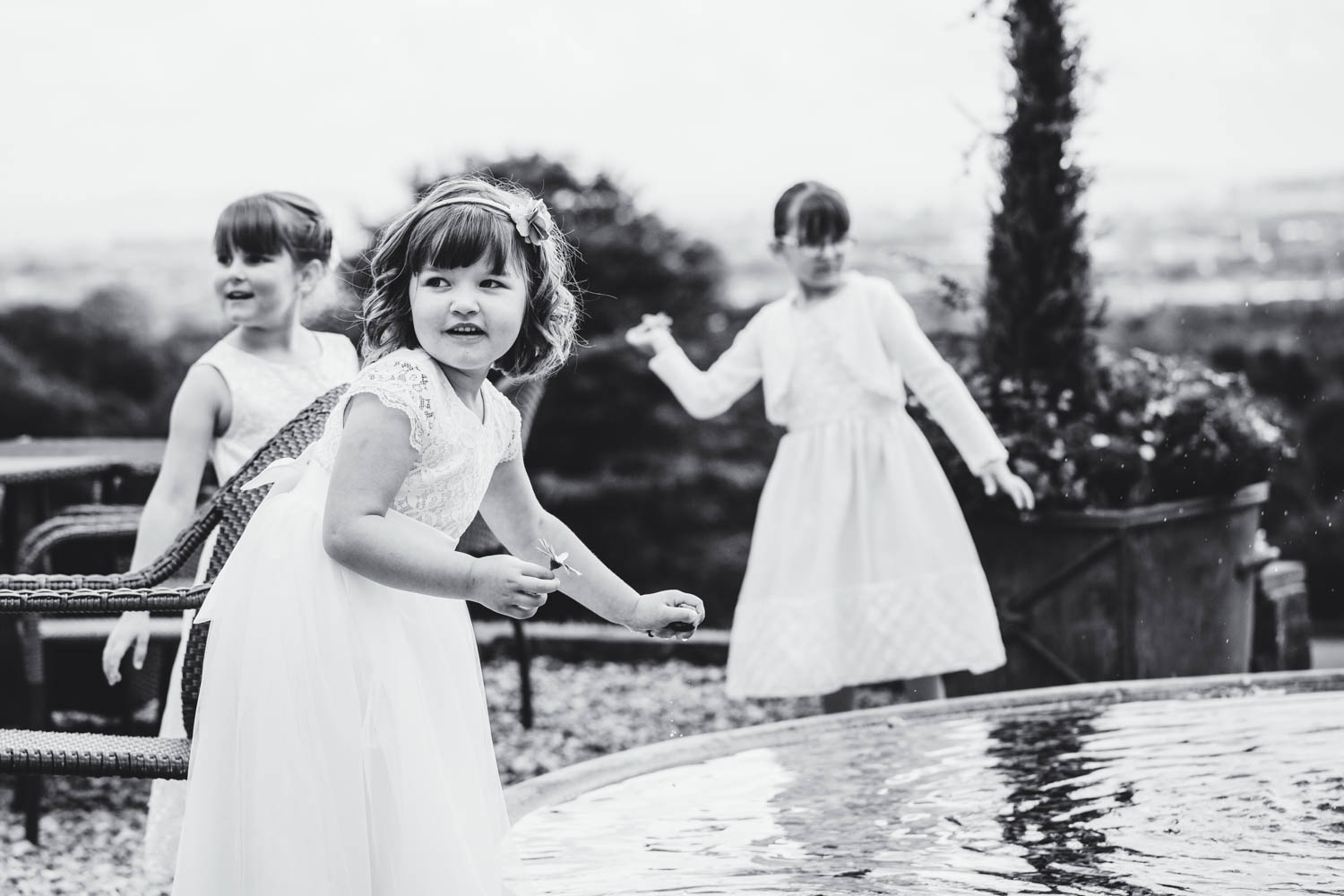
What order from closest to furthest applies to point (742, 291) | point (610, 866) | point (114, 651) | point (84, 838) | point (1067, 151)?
point (610, 866) < point (114, 651) < point (84, 838) < point (1067, 151) < point (742, 291)

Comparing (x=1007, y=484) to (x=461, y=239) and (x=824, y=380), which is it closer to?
(x=824, y=380)

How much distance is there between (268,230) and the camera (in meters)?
2.98

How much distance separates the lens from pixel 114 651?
9.02ft

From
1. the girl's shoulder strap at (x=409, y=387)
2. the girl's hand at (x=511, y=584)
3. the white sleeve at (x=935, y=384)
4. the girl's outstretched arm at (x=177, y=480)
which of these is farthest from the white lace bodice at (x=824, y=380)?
the girl's hand at (x=511, y=584)

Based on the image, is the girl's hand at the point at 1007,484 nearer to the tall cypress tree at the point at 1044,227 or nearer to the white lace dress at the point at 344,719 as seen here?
the tall cypress tree at the point at 1044,227

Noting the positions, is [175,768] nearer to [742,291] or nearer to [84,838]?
[84,838]

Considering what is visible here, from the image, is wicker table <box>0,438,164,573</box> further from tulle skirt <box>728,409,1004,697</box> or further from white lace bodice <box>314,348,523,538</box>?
white lace bodice <box>314,348,523,538</box>

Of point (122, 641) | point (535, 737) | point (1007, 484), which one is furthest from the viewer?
point (535, 737)

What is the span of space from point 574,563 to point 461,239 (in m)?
0.44

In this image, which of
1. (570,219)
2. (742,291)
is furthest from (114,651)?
(742,291)

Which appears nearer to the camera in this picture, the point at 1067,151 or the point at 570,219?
the point at 1067,151

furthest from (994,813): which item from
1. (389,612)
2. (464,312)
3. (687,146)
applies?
(687,146)

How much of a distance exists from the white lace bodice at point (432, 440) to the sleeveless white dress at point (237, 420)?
95 centimetres

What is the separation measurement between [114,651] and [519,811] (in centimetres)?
119
